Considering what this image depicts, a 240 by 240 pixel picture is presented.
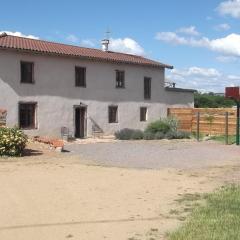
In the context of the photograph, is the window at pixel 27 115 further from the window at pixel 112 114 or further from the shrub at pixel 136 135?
the window at pixel 112 114

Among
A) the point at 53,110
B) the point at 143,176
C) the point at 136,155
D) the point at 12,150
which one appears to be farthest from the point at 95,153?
the point at 53,110

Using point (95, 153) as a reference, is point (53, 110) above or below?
above

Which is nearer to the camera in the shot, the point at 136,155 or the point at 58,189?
the point at 58,189

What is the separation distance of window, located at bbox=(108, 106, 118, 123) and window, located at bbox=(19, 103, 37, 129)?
677 centimetres

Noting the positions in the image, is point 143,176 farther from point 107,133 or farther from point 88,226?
point 107,133

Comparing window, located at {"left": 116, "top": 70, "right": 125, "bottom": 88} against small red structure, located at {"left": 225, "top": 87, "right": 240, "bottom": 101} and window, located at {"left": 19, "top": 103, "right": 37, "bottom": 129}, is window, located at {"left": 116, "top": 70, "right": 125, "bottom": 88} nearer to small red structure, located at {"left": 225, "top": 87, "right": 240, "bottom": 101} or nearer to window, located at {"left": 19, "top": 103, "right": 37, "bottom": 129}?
window, located at {"left": 19, "top": 103, "right": 37, "bottom": 129}

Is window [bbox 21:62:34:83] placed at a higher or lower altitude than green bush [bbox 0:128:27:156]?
higher

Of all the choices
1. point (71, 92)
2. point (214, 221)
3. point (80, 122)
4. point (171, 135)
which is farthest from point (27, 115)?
point (214, 221)

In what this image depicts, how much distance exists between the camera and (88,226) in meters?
8.62

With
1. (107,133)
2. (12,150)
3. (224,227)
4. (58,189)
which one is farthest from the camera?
(107,133)

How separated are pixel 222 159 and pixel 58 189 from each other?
10.3 meters

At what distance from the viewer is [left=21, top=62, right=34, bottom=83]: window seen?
30109 mm

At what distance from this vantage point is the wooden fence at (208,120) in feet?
117

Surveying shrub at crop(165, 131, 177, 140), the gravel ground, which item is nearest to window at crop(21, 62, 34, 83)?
the gravel ground
